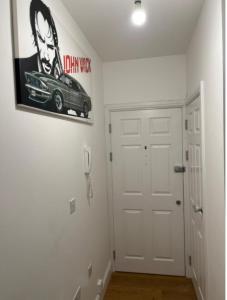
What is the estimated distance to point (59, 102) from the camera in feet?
4.91

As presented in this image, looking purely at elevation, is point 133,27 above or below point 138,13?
above

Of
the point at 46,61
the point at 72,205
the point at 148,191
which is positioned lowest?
the point at 148,191

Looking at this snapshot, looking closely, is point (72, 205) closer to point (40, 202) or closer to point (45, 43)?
point (40, 202)

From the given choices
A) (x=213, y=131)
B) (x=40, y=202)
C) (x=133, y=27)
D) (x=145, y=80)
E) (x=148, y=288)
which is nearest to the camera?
(x=40, y=202)

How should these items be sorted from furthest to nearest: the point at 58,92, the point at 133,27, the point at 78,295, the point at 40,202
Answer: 1. the point at 133,27
2. the point at 78,295
3. the point at 58,92
4. the point at 40,202

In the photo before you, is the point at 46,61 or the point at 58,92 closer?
the point at 46,61

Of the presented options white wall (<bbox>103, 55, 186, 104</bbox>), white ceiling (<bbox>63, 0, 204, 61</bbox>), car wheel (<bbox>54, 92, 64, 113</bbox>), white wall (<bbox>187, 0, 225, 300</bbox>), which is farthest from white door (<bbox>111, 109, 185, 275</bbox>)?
car wheel (<bbox>54, 92, 64, 113</bbox>)

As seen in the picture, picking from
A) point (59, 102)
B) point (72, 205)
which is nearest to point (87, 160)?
point (72, 205)

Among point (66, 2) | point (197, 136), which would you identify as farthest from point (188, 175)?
point (66, 2)

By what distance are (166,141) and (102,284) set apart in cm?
170

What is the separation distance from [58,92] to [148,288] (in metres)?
2.34

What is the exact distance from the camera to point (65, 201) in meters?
1.58

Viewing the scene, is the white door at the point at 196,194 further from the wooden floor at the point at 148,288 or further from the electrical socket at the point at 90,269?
the electrical socket at the point at 90,269

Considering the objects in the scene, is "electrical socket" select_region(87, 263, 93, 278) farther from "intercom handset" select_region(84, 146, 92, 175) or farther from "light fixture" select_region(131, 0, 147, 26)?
"light fixture" select_region(131, 0, 147, 26)
